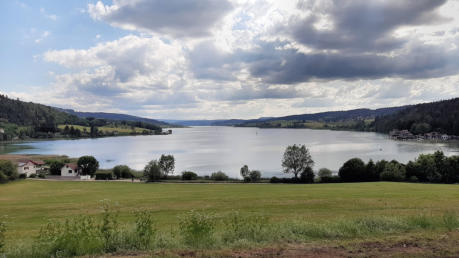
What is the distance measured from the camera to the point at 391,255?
761cm

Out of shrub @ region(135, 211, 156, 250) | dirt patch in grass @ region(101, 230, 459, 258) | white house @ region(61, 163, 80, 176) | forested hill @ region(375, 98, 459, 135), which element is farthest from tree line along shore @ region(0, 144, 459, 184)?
forested hill @ region(375, 98, 459, 135)

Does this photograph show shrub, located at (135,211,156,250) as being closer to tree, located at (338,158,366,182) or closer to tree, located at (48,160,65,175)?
tree, located at (338,158,366,182)

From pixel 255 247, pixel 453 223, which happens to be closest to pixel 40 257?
pixel 255 247

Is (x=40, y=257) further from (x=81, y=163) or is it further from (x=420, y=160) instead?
(x=81, y=163)

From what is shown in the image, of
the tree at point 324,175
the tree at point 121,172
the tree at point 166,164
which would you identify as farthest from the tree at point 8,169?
→ the tree at point 324,175

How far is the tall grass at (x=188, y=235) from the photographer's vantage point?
27.8ft

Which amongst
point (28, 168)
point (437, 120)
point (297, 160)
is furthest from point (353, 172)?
point (437, 120)

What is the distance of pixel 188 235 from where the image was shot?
9109 mm

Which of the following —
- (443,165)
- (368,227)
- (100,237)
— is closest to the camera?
(100,237)

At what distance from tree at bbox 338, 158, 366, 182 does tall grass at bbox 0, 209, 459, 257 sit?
47.1m

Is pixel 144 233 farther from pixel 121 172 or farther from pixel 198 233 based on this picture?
pixel 121 172

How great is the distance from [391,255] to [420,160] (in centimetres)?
5421

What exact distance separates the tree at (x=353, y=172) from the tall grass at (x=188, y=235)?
155 feet

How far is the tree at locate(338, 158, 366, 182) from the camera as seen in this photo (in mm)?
55594
